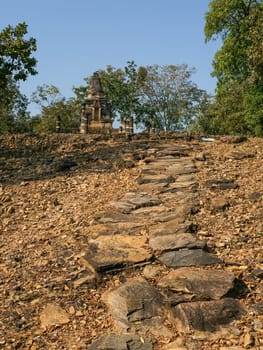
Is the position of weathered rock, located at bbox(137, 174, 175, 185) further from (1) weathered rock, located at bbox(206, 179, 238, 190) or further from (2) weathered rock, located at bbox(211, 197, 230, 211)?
(2) weathered rock, located at bbox(211, 197, 230, 211)

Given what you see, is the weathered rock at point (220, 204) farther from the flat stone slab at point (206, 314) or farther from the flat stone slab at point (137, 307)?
the flat stone slab at point (206, 314)

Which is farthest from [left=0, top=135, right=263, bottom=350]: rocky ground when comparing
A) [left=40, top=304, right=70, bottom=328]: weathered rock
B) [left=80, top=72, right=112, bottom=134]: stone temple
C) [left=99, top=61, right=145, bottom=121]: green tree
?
[left=99, top=61, right=145, bottom=121]: green tree

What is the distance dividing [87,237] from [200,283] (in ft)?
7.86

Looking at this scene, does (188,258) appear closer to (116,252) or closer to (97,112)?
(116,252)

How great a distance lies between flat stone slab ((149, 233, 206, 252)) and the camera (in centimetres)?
592

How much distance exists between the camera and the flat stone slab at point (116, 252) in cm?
571

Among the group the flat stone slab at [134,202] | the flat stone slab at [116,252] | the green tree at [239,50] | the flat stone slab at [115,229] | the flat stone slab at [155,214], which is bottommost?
the flat stone slab at [116,252]

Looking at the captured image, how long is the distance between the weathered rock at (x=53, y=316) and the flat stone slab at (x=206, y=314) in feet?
4.18

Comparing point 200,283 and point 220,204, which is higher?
point 220,204

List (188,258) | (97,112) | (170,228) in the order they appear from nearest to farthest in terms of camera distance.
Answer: (188,258)
(170,228)
(97,112)

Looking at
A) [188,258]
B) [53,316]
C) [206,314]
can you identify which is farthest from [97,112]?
[206,314]

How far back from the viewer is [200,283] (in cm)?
492

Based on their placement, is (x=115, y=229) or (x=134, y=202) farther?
(x=134, y=202)

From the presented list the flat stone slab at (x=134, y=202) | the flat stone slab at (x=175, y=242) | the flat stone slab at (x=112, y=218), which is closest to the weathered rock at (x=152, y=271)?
the flat stone slab at (x=175, y=242)
